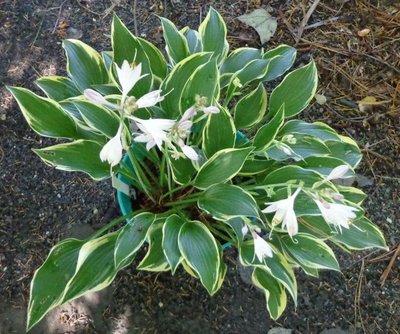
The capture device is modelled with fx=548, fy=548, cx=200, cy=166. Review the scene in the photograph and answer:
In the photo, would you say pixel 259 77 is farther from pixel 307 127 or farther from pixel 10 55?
pixel 10 55

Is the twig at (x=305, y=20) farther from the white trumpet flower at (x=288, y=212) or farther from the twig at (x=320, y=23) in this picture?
the white trumpet flower at (x=288, y=212)

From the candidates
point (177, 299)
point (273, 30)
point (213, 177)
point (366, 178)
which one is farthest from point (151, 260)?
point (273, 30)

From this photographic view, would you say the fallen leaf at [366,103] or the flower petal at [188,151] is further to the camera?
the fallen leaf at [366,103]

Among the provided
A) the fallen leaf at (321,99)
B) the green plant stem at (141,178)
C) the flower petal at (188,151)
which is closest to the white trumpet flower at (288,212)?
the flower petal at (188,151)

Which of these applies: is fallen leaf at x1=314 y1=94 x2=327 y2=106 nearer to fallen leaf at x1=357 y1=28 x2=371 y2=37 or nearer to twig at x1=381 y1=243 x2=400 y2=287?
fallen leaf at x1=357 y1=28 x2=371 y2=37

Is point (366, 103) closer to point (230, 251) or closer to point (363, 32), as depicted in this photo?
point (363, 32)

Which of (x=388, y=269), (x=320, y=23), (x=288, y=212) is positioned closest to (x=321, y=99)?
(x=320, y=23)
